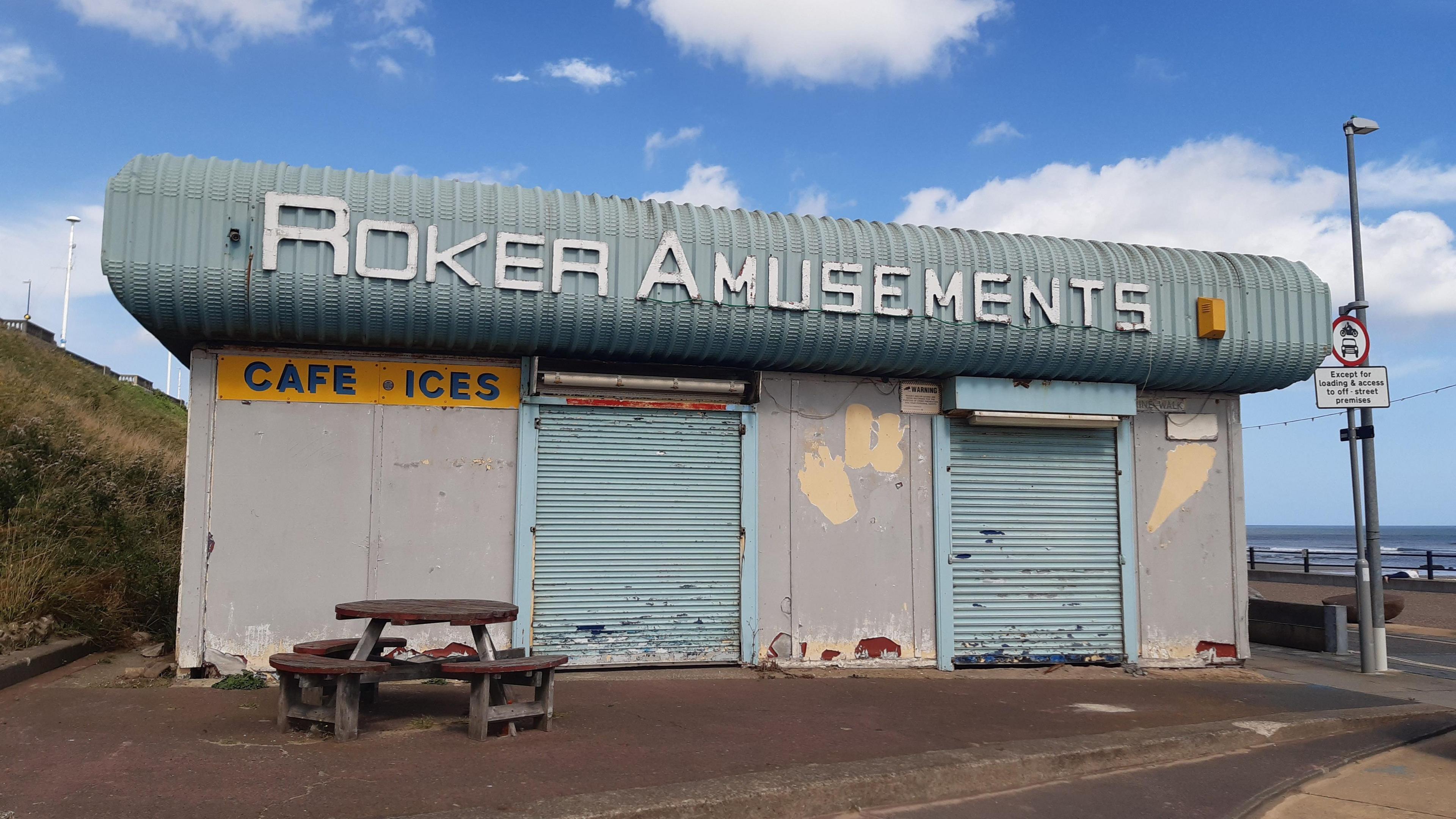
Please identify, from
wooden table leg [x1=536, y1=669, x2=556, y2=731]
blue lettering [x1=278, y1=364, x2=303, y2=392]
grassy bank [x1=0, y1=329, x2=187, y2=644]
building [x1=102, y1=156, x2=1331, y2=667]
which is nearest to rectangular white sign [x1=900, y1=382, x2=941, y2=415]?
building [x1=102, y1=156, x2=1331, y2=667]

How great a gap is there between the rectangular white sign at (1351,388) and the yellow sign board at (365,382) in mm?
8360

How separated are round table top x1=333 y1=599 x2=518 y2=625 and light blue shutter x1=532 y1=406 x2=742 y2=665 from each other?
2.01 metres

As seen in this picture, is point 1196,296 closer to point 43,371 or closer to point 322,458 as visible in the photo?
point 322,458

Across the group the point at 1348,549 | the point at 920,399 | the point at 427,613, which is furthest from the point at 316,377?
the point at 1348,549

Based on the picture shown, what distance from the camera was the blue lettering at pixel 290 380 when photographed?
814 cm

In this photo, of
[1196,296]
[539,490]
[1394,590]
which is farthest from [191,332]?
[1394,590]

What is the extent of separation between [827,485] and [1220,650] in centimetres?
458

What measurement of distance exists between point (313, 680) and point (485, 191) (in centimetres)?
427

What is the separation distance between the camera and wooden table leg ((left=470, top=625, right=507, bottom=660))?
6188mm

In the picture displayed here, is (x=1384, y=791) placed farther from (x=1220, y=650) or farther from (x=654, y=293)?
(x=654, y=293)

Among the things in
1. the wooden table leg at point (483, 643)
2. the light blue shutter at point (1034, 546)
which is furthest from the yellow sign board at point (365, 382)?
the light blue shutter at point (1034, 546)

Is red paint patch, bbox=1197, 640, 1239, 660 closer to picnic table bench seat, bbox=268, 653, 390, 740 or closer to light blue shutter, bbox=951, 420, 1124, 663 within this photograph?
light blue shutter, bbox=951, 420, 1124, 663

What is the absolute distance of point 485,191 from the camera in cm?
827

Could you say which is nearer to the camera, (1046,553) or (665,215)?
(665,215)
